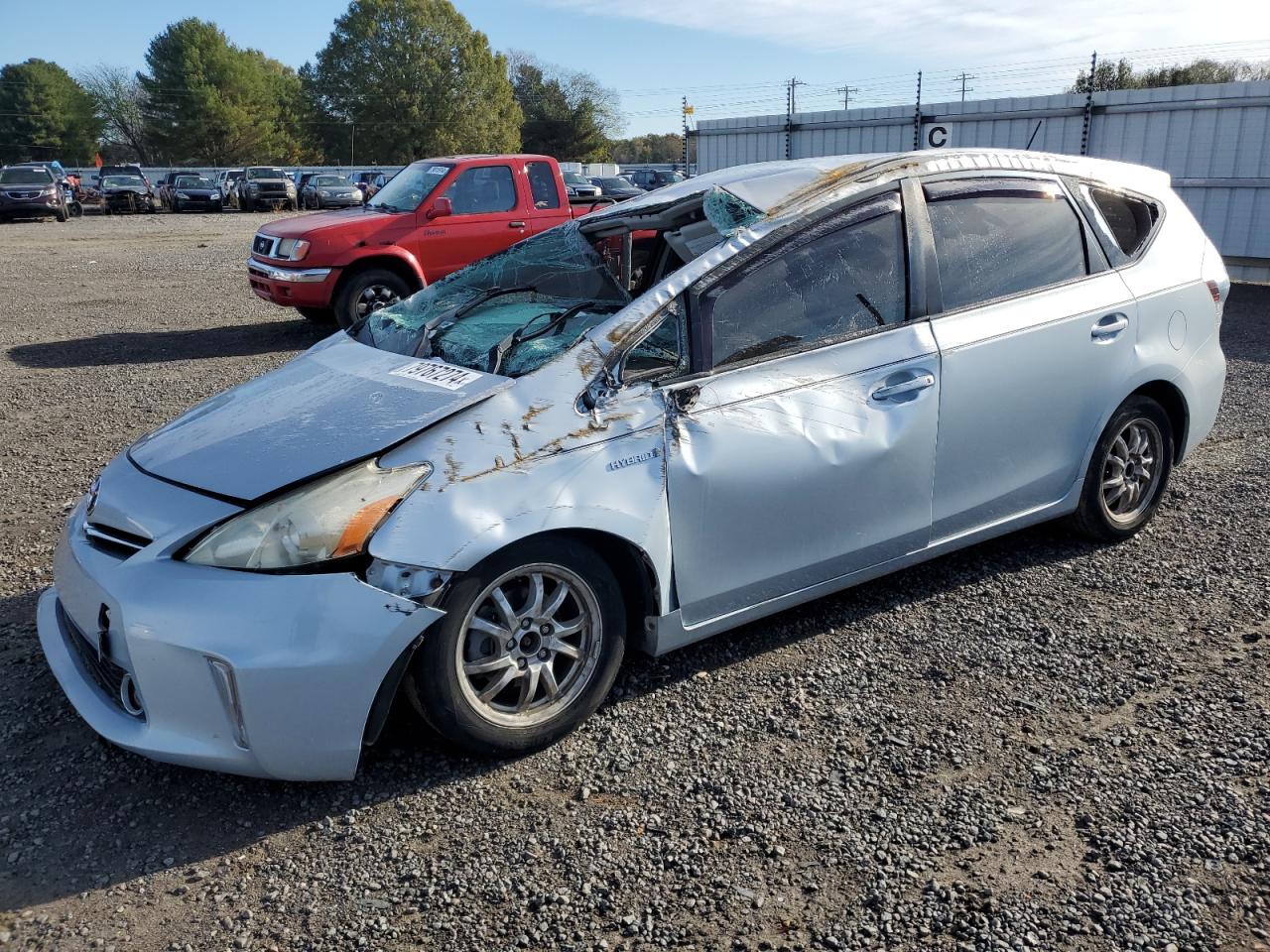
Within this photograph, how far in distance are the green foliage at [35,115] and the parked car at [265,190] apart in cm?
4546

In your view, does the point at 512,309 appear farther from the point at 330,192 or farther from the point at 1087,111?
the point at 330,192

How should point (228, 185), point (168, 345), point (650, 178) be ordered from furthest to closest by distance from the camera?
1. point (228, 185)
2. point (650, 178)
3. point (168, 345)

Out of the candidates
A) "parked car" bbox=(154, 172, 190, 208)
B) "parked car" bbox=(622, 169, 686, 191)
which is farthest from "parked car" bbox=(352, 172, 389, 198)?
"parked car" bbox=(622, 169, 686, 191)

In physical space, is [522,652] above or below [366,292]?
below

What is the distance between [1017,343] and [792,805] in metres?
2.09

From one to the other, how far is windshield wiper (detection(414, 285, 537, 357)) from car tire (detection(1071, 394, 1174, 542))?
2.54 m

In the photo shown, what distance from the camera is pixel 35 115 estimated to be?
244 feet

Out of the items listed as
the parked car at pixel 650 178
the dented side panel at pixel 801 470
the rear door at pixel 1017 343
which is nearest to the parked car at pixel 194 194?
the parked car at pixel 650 178

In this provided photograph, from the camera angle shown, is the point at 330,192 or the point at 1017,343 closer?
the point at 1017,343

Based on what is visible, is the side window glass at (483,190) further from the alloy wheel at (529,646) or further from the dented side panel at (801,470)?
the alloy wheel at (529,646)

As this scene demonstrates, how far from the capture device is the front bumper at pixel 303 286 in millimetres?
10250

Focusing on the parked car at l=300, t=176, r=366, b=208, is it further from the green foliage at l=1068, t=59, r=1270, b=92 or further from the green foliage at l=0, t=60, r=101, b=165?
the green foliage at l=0, t=60, r=101, b=165

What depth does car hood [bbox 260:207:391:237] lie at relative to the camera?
405 inches

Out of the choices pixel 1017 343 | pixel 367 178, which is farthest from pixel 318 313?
pixel 367 178
